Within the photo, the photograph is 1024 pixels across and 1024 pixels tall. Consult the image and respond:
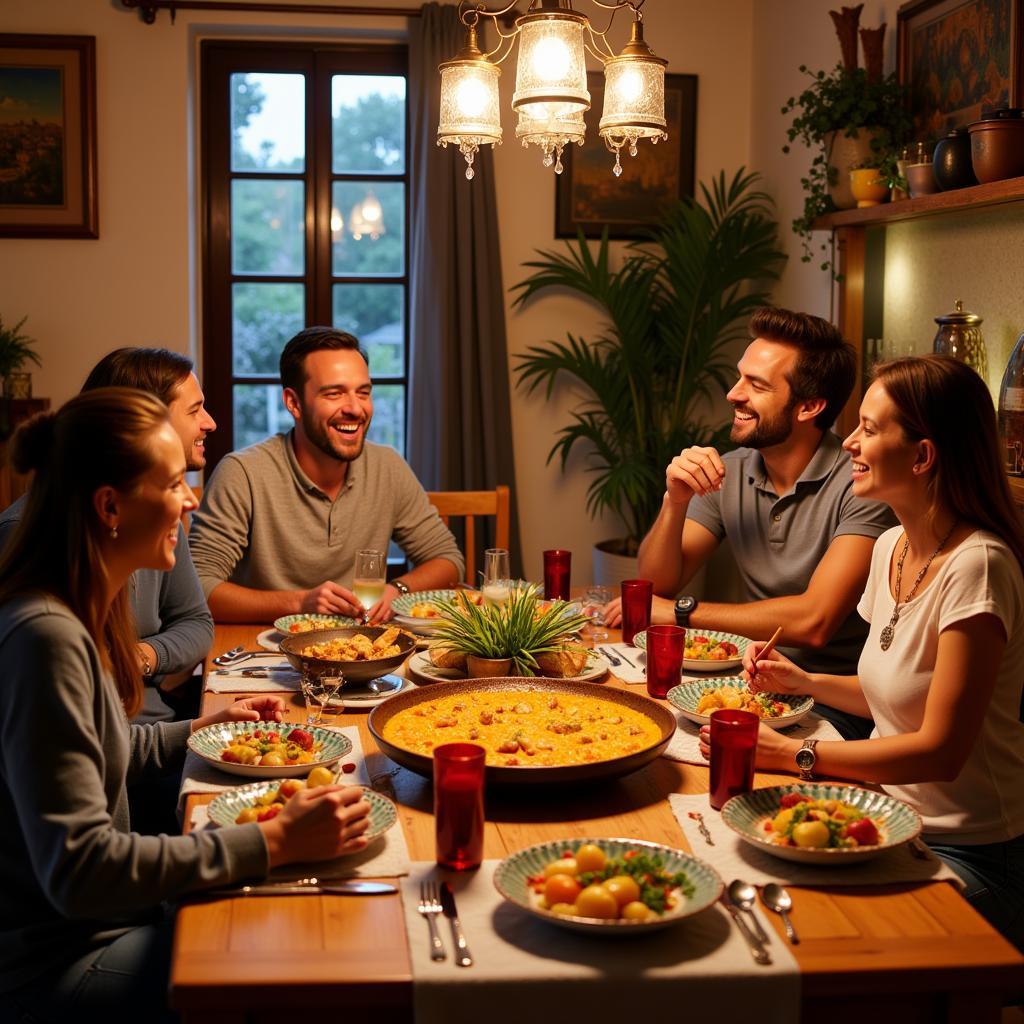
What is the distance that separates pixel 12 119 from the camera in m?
4.79

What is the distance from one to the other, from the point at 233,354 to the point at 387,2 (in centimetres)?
150

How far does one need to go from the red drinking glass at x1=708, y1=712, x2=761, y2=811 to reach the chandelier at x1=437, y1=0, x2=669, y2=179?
1187 mm

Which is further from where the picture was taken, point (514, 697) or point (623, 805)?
point (514, 697)

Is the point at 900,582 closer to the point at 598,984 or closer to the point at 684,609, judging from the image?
the point at 684,609

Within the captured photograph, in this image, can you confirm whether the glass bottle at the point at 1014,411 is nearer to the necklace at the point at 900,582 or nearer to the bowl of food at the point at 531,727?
the necklace at the point at 900,582

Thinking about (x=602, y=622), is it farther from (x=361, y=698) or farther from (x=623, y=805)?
(x=623, y=805)

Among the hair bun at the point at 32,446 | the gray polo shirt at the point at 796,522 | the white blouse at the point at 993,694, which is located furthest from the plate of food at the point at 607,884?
the gray polo shirt at the point at 796,522

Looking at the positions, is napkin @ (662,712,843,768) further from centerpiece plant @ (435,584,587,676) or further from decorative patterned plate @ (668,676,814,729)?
centerpiece plant @ (435,584,587,676)

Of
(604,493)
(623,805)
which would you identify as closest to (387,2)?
(604,493)

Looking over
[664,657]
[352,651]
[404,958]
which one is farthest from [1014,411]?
[404,958]

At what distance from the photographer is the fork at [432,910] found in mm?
1266

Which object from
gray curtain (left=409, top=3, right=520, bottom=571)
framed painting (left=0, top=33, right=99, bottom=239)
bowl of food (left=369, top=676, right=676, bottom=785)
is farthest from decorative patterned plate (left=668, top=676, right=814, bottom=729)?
framed painting (left=0, top=33, right=99, bottom=239)

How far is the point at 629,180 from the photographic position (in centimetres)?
509

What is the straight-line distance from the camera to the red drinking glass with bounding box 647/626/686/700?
6.93 feet
